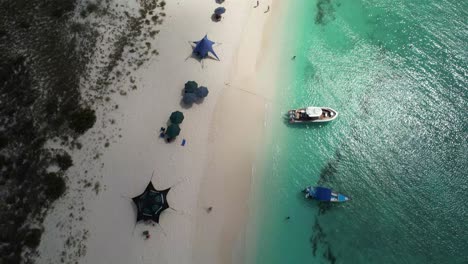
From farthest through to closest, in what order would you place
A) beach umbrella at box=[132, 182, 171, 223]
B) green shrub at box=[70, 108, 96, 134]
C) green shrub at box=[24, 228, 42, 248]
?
green shrub at box=[70, 108, 96, 134]
beach umbrella at box=[132, 182, 171, 223]
green shrub at box=[24, 228, 42, 248]

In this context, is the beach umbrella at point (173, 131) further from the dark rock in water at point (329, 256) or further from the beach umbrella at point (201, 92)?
the dark rock in water at point (329, 256)

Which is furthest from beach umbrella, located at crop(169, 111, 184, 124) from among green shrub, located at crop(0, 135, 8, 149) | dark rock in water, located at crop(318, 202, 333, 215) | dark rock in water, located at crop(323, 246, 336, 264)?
dark rock in water, located at crop(323, 246, 336, 264)

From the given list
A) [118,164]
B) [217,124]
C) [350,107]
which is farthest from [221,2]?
[118,164]

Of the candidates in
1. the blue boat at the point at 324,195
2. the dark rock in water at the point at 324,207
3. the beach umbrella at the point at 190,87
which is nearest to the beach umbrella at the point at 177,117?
the beach umbrella at the point at 190,87

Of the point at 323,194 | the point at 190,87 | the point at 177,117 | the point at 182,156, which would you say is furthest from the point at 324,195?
the point at 190,87

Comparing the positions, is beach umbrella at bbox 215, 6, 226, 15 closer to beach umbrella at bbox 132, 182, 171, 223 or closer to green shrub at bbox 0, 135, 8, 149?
beach umbrella at bbox 132, 182, 171, 223

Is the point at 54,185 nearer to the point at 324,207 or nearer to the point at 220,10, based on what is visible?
the point at 324,207
